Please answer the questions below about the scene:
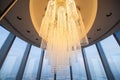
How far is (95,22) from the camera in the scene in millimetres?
3725

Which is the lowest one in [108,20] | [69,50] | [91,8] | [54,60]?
[54,60]

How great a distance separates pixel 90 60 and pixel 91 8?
5.63 meters

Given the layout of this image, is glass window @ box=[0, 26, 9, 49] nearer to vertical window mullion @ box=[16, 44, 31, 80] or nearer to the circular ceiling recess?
vertical window mullion @ box=[16, 44, 31, 80]

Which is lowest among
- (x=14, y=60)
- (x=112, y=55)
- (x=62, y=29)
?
(x=62, y=29)

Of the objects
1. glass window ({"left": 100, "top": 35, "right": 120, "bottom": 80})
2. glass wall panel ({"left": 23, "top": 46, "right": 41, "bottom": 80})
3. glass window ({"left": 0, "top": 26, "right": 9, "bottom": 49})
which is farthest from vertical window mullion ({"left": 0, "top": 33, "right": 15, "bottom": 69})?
glass window ({"left": 100, "top": 35, "right": 120, "bottom": 80})

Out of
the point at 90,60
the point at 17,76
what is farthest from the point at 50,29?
the point at 90,60

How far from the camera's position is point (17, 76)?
577 centimetres

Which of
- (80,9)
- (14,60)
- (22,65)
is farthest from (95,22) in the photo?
(14,60)

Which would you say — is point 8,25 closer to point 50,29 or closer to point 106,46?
point 50,29

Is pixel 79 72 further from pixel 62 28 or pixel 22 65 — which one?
pixel 62 28

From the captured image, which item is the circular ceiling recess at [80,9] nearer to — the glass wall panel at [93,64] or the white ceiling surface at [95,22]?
the white ceiling surface at [95,22]

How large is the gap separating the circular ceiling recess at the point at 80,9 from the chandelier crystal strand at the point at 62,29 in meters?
0.06

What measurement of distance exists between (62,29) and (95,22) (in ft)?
6.99

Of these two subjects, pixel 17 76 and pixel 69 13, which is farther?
pixel 17 76
